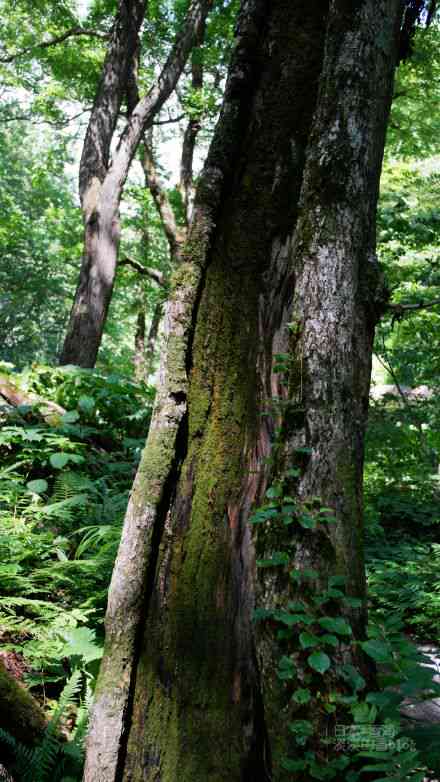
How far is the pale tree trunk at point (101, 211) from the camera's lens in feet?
26.0

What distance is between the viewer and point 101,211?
8266 millimetres

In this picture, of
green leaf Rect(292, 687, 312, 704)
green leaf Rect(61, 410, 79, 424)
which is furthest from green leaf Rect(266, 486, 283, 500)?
green leaf Rect(61, 410, 79, 424)

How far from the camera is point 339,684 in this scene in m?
1.88

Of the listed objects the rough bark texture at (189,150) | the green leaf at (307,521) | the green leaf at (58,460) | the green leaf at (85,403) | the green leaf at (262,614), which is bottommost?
the green leaf at (262,614)

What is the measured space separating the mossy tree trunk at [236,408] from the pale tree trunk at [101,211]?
5.69 meters

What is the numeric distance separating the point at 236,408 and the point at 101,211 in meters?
6.79

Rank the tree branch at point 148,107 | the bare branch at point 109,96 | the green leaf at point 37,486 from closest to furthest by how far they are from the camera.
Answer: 1. the green leaf at point 37,486
2. the tree branch at point 148,107
3. the bare branch at point 109,96

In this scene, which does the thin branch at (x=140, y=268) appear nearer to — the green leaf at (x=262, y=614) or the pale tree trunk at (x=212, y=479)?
the pale tree trunk at (x=212, y=479)

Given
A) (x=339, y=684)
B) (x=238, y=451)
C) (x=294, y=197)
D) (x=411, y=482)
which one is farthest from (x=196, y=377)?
(x=411, y=482)

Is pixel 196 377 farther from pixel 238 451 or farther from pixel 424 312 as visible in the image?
pixel 424 312

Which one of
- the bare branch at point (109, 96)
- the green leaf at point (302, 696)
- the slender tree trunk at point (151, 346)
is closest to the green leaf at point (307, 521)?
the green leaf at point (302, 696)

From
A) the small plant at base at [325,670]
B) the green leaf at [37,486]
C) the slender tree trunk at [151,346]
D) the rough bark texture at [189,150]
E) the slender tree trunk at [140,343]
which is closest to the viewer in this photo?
the small plant at base at [325,670]

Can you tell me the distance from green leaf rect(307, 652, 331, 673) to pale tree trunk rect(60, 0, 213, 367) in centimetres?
655

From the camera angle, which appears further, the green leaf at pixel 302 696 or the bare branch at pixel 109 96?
the bare branch at pixel 109 96
